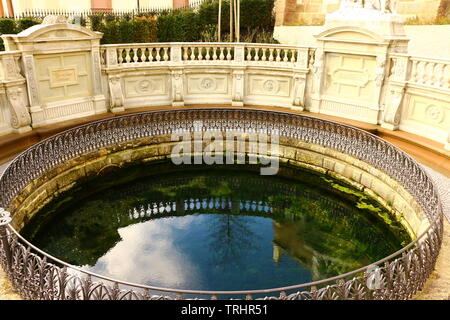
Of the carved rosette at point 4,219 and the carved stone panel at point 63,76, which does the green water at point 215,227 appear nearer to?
the carved rosette at point 4,219

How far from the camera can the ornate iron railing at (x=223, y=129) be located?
16.2 feet

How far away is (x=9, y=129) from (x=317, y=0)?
16582mm

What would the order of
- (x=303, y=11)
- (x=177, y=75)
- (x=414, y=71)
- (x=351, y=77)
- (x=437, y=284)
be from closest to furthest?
1. (x=437, y=284)
2. (x=414, y=71)
3. (x=351, y=77)
4. (x=177, y=75)
5. (x=303, y=11)

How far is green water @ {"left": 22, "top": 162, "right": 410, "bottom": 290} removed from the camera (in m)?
7.48

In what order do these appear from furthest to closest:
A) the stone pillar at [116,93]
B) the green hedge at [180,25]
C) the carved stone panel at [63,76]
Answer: the green hedge at [180,25]
the stone pillar at [116,93]
the carved stone panel at [63,76]

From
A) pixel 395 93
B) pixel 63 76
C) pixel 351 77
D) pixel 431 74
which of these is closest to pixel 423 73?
pixel 431 74

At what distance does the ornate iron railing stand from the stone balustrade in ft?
4.96

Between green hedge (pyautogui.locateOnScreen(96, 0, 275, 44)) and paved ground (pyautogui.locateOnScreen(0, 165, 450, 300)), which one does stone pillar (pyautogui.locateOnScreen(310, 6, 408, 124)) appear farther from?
green hedge (pyautogui.locateOnScreen(96, 0, 275, 44))

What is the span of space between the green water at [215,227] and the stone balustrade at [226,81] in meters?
2.38

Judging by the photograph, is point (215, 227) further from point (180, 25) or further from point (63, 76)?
point (180, 25)

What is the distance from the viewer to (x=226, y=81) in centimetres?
1330

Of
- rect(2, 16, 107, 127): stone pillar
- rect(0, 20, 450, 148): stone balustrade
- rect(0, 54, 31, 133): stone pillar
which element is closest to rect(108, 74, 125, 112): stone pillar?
rect(0, 20, 450, 148): stone balustrade

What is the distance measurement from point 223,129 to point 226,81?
2.11 metres

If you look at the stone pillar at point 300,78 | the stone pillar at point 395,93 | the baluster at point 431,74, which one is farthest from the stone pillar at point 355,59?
the baluster at point 431,74
